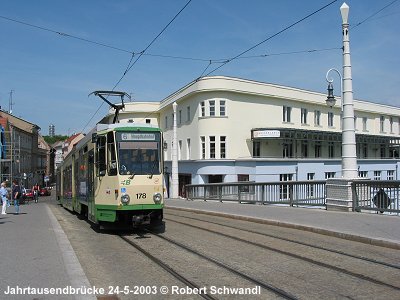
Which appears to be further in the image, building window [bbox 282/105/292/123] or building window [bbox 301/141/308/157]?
building window [bbox 301/141/308/157]

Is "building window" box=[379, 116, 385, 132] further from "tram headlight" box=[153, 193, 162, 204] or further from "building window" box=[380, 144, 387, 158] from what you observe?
"tram headlight" box=[153, 193, 162, 204]

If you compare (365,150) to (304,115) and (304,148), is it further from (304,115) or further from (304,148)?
(304,148)

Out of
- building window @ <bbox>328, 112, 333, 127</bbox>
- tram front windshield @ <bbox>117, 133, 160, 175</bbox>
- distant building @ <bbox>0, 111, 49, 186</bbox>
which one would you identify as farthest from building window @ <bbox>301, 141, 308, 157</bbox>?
distant building @ <bbox>0, 111, 49, 186</bbox>

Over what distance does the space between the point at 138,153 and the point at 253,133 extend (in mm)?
32105

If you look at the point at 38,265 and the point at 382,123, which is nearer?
the point at 38,265

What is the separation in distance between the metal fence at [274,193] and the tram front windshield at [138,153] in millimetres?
7406

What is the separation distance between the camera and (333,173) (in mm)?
51156

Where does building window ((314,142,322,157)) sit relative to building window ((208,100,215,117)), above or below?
below

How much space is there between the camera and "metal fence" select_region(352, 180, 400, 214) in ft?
48.4

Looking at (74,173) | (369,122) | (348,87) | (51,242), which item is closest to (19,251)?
(51,242)

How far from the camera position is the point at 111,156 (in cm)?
1306

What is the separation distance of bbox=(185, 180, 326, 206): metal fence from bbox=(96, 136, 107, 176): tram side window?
859 cm

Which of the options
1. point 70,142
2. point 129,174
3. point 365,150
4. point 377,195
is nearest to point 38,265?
point 129,174

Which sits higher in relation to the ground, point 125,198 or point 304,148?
point 304,148
